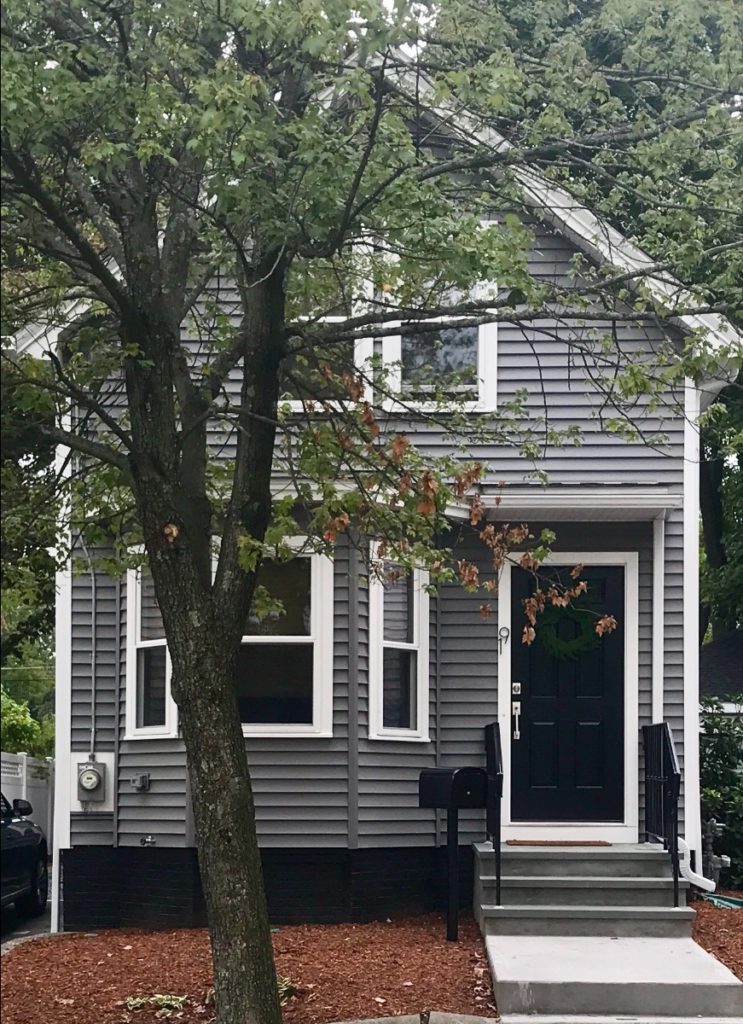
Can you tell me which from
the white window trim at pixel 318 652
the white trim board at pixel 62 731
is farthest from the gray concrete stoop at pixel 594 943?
the white trim board at pixel 62 731

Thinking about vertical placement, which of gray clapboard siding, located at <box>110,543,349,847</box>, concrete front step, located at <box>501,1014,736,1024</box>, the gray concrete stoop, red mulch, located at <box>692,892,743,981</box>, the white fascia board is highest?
the white fascia board

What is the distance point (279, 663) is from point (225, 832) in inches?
171

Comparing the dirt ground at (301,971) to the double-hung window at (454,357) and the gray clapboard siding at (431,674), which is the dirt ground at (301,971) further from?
the double-hung window at (454,357)

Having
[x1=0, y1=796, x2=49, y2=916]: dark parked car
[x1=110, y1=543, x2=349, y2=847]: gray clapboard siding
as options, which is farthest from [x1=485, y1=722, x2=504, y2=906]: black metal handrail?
[x1=0, y1=796, x2=49, y2=916]: dark parked car

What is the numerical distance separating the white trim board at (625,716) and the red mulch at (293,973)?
50.8 inches

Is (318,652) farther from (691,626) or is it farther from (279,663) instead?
(691,626)

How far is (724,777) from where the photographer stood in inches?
557

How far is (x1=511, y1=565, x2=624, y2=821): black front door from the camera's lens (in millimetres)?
12039

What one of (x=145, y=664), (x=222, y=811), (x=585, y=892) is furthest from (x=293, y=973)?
(x=145, y=664)

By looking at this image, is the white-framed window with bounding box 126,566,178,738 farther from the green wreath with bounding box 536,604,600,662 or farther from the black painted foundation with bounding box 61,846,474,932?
the green wreath with bounding box 536,604,600,662

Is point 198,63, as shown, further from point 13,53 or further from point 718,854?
point 718,854

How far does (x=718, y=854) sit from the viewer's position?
Result: 13.8m

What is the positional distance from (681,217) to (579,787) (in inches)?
216

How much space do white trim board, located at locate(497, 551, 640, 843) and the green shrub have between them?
199 centimetres
